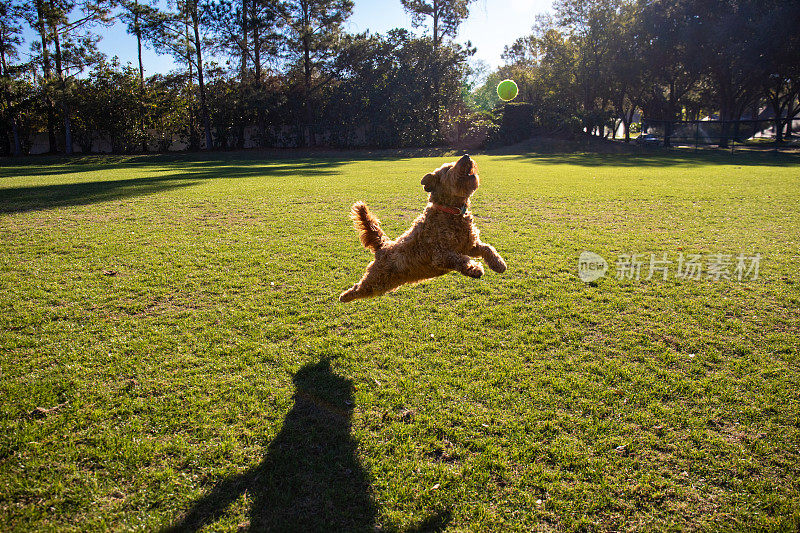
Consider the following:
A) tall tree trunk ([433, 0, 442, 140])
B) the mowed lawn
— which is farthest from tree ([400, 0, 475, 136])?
the mowed lawn

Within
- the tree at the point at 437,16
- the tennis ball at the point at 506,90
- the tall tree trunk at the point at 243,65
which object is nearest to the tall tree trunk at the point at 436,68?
the tree at the point at 437,16

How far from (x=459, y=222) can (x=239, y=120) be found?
101 ft

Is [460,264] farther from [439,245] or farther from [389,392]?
[389,392]

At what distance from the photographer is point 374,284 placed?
3.47 metres

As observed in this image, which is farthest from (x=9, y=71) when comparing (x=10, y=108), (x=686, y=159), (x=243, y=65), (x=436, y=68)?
(x=686, y=159)

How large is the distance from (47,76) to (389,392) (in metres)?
33.2

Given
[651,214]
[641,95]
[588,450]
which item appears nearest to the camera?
[588,450]

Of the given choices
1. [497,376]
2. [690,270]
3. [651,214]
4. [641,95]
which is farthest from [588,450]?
[641,95]

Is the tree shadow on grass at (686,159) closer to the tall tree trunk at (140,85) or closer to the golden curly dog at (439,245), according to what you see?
the golden curly dog at (439,245)

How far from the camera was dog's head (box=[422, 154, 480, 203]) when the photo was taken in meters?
3.07

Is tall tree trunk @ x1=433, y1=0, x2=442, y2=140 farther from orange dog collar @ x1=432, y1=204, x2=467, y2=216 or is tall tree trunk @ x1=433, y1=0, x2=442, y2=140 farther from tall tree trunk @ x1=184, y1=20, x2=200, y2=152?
orange dog collar @ x1=432, y1=204, x2=467, y2=216

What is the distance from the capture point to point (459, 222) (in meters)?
3.31

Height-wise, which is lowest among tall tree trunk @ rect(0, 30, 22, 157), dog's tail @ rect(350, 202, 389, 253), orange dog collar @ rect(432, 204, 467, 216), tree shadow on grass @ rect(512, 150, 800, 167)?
dog's tail @ rect(350, 202, 389, 253)

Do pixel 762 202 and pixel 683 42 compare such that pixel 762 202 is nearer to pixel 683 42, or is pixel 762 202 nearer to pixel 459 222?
pixel 459 222
